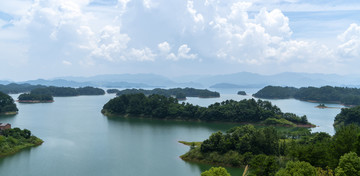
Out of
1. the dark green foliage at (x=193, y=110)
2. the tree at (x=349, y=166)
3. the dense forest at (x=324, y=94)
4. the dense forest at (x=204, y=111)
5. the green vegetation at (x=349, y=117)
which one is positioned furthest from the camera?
the dense forest at (x=324, y=94)

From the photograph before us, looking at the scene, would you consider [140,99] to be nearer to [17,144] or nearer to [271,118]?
[271,118]

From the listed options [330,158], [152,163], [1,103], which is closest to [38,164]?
[152,163]

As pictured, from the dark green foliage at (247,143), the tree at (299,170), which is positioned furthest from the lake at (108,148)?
the tree at (299,170)

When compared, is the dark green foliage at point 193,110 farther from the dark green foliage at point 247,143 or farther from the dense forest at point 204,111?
the dark green foliage at point 247,143

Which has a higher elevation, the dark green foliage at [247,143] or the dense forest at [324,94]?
the dense forest at [324,94]

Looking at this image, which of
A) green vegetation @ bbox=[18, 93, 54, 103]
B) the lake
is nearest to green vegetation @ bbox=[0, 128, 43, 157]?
the lake
